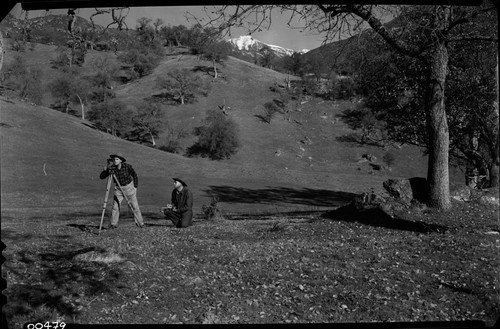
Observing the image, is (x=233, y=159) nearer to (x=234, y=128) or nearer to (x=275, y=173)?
(x=234, y=128)

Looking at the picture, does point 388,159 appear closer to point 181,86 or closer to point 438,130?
point 181,86

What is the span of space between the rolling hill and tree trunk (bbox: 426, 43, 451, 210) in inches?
514

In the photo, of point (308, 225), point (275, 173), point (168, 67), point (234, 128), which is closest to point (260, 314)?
point (308, 225)

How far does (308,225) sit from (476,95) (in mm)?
20004

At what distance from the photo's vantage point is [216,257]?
10.3 meters

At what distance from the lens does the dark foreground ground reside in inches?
263

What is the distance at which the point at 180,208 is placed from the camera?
705 inches

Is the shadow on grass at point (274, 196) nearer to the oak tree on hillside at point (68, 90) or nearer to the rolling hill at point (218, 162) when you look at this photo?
the rolling hill at point (218, 162)

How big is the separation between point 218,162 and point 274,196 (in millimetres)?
44507

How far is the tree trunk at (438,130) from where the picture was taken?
15.3 meters

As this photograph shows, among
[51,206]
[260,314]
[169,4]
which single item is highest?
[169,4]

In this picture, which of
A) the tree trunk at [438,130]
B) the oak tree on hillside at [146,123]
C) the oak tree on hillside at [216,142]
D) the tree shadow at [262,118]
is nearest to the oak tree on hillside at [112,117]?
the oak tree on hillside at [146,123]

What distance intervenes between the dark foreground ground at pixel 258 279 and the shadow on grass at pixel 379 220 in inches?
26.9

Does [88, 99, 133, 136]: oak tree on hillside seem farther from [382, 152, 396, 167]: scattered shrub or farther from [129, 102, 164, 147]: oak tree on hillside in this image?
[382, 152, 396, 167]: scattered shrub
